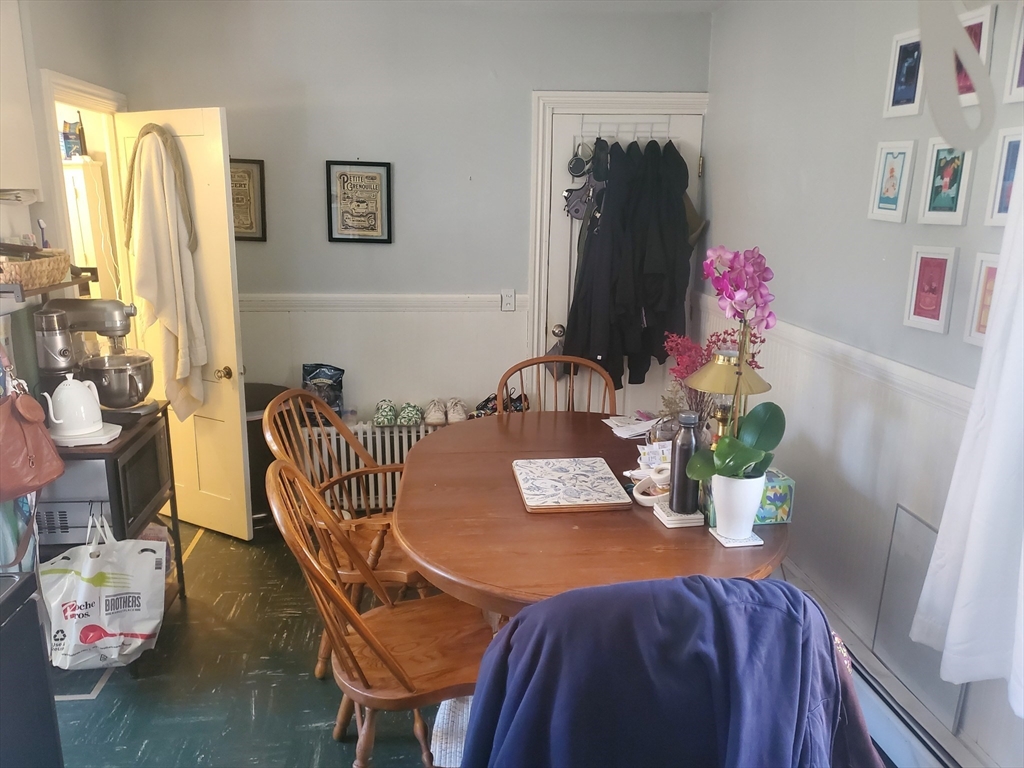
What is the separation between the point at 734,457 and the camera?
1476 mm

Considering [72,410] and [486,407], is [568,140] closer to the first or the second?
[486,407]

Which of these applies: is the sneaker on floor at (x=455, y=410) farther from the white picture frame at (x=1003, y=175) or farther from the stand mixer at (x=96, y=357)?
the white picture frame at (x=1003, y=175)

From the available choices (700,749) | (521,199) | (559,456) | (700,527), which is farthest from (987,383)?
(521,199)

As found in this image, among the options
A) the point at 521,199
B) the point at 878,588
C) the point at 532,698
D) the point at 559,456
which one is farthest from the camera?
the point at 521,199

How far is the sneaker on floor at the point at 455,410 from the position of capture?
131 inches

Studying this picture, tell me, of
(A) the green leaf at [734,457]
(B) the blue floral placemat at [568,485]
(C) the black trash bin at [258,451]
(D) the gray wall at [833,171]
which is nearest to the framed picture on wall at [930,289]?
(D) the gray wall at [833,171]

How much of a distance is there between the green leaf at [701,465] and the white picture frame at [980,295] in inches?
25.8

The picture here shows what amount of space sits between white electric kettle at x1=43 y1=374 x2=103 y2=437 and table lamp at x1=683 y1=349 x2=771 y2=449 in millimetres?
1829

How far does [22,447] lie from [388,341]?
5.87 feet

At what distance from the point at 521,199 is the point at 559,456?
1.68 meters

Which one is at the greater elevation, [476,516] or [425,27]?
[425,27]

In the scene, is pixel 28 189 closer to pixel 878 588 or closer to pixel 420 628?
pixel 420 628

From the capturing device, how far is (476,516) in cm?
167

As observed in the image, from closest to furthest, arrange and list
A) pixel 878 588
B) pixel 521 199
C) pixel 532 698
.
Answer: pixel 532 698
pixel 878 588
pixel 521 199
